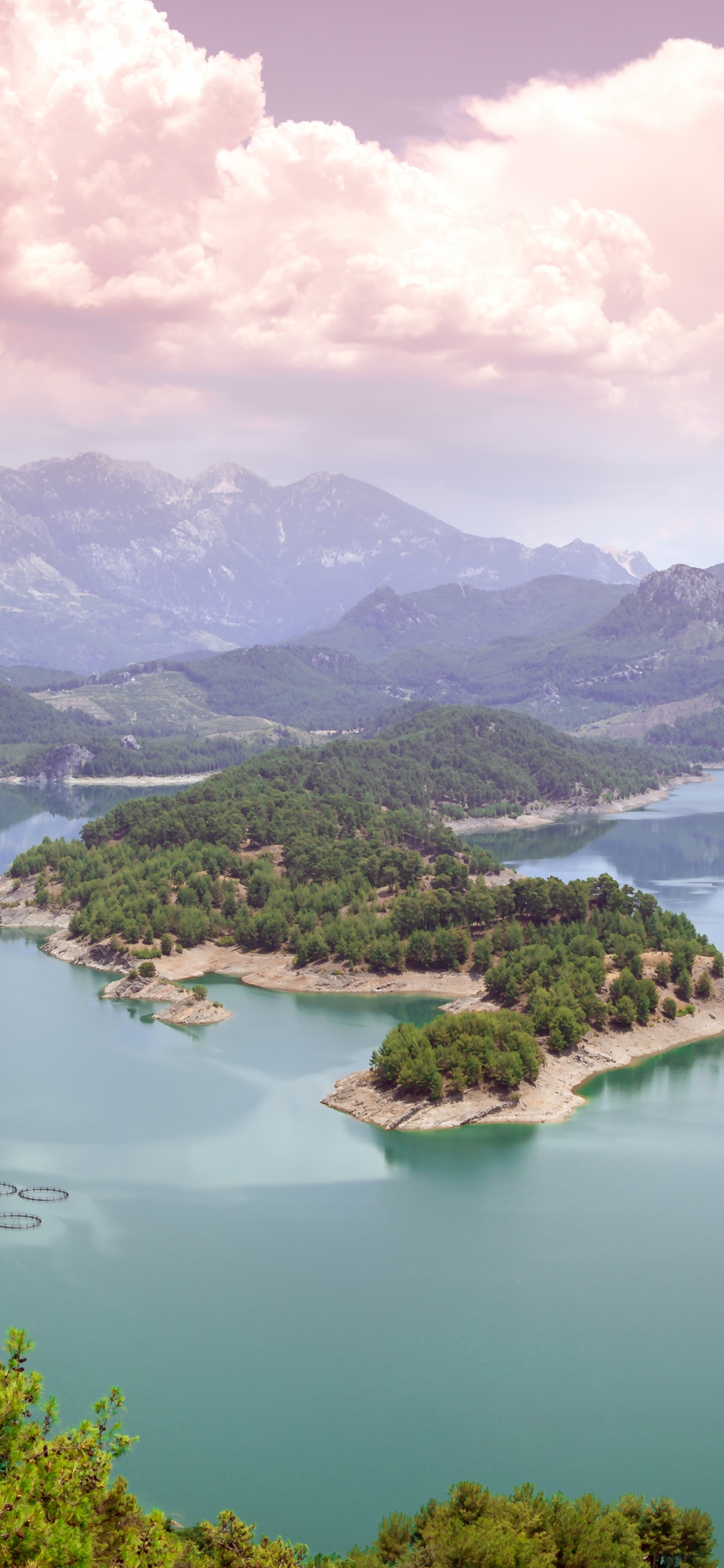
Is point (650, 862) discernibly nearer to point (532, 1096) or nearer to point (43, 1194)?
point (532, 1096)

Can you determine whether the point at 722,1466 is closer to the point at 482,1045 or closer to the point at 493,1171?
the point at 493,1171

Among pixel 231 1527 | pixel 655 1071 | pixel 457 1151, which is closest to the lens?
pixel 231 1527

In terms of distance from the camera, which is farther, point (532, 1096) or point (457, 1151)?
point (532, 1096)

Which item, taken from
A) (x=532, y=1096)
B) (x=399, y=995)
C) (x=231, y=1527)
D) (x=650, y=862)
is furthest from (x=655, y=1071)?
(x=650, y=862)

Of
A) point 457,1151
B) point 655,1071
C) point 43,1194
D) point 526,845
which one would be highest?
point 526,845

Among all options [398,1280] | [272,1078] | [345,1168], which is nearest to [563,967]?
[272,1078]

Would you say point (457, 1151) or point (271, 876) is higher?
point (271, 876)

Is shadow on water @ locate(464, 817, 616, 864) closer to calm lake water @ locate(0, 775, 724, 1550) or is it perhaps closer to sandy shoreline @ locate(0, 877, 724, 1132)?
sandy shoreline @ locate(0, 877, 724, 1132)
